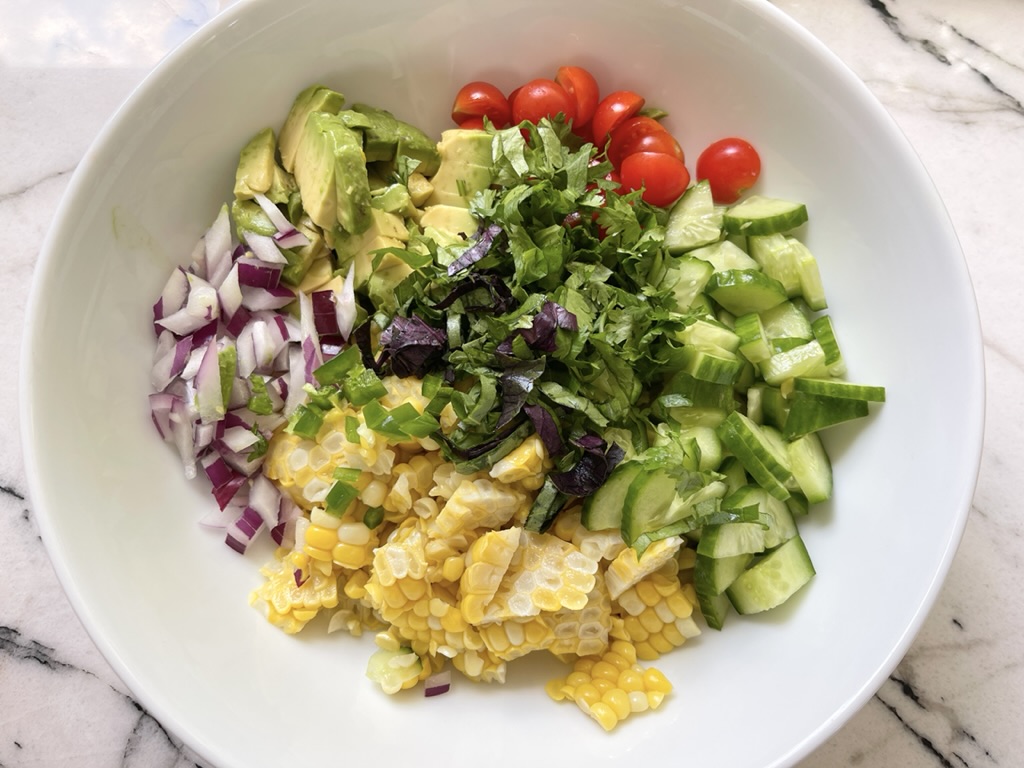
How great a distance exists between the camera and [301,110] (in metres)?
2.39

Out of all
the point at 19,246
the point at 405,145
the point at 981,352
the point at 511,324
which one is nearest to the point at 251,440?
the point at 511,324

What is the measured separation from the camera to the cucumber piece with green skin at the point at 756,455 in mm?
2156

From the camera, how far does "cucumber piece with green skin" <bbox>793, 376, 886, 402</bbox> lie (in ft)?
7.19

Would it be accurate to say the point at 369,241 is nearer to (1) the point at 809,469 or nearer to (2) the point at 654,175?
(2) the point at 654,175

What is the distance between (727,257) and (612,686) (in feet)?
4.19

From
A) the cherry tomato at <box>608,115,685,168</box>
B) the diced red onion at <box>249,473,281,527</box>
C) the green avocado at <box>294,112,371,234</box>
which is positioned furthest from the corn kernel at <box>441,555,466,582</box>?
the cherry tomato at <box>608,115,685,168</box>

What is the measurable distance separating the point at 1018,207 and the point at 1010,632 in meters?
1.40

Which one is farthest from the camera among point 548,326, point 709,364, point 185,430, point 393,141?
point 393,141

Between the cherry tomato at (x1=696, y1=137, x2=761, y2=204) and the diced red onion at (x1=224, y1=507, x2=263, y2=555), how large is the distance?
5.66 feet

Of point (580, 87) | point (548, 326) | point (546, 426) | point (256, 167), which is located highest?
point (580, 87)

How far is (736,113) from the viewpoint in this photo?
8.15 feet

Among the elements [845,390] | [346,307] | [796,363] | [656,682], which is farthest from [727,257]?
[656,682]

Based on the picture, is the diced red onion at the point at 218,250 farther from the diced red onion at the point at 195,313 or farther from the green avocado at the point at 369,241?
the green avocado at the point at 369,241

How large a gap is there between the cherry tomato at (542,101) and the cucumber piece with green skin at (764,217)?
60 centimetres
